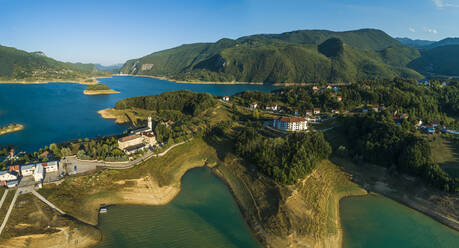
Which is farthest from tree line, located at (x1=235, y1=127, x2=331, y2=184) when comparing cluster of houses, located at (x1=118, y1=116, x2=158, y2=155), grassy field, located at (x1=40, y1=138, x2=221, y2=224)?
cluster of houses, located at (x1=118, y1=116, x2=158, y2=155)

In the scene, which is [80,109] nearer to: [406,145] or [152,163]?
[152,163]

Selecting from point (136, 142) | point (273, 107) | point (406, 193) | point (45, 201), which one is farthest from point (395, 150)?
point (45, 201)

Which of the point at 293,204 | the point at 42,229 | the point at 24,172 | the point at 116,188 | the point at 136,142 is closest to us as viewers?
the point at 42,229

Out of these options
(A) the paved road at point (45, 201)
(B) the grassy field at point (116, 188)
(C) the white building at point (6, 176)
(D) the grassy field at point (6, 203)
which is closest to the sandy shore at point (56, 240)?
(B) the grassy field at point (116, 188)

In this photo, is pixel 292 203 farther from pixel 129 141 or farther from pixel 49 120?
pixel 49 120

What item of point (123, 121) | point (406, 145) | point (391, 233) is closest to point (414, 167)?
point (406, 145)

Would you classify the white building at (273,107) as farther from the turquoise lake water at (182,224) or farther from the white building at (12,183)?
the white building at (12,183)

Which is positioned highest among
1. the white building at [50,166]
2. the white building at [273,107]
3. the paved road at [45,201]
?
the white building at [273,107]
